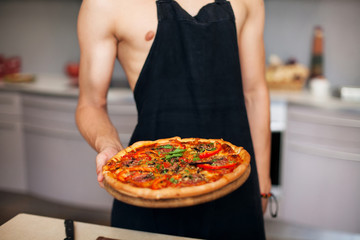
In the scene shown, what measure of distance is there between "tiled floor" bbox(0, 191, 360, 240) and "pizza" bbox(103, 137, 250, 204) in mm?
1892

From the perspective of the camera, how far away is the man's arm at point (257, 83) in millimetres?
1436

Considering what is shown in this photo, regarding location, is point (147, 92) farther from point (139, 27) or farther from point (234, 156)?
point (234, 156)

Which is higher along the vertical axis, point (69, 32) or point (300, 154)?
point (69, 32)

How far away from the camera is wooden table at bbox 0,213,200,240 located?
1020 millimetres

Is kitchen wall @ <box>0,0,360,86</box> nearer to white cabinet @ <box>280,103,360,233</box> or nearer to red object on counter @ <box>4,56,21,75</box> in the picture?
red object on counter @ <box>4,56,21,75</box>

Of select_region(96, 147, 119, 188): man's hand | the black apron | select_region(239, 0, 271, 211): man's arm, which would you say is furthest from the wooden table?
select_region(239, 0, 271, 211): man's arm

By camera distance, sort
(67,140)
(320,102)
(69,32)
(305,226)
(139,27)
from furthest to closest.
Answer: (69,32)
(67,140)
(305,226)
(320,102)
(139,27)

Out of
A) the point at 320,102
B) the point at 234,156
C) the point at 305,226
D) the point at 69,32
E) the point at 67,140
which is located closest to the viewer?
the point at 234,156

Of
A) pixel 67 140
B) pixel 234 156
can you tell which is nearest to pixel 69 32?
pixel 67 140

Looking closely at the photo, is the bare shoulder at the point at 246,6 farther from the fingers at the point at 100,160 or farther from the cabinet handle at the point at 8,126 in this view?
the cabinet handle at the point at 8,126

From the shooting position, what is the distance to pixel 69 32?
12.3 ft

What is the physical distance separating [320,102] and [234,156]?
1.65m

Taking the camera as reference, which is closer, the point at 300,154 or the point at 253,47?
the point at 253,47

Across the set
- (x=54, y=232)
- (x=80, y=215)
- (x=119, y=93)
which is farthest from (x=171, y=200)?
(x=80, y=215)
